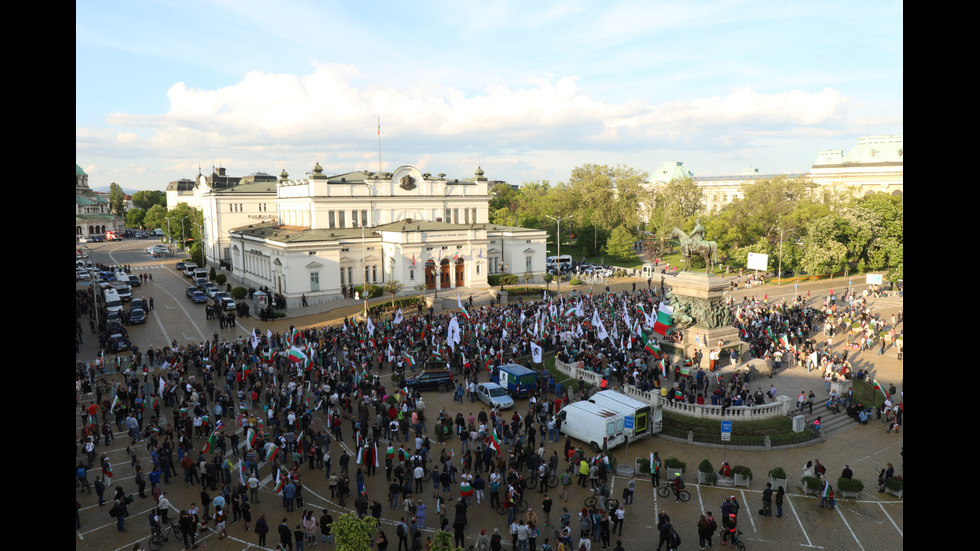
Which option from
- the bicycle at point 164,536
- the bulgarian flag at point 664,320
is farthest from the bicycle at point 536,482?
the bulgarian flag at point 664,320

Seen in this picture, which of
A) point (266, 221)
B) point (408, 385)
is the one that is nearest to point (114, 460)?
point (408, 385)

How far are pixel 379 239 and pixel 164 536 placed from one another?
42585 millimetres

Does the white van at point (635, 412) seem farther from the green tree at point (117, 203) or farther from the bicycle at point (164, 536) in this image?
the green tree at point (117, 203)

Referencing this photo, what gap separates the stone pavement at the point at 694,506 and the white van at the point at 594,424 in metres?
0.85

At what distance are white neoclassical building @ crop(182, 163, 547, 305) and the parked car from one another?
1060 inches

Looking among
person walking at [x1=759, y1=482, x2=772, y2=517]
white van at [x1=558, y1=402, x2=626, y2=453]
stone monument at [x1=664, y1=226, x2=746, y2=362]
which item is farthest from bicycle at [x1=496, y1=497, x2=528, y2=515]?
stone monument at [x1=664, y1=226, x2=746, y2=362]

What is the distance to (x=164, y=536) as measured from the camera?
16562 millimetres

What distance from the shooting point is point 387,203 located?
65875 mm

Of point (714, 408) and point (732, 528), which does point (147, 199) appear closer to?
point (714, 408)

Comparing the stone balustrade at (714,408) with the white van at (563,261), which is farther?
the white van at (563,261)

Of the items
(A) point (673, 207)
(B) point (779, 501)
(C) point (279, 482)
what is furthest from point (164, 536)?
(A) point (673, 207)

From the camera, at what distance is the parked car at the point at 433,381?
92.8 feet

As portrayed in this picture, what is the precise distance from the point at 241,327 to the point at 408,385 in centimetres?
2105

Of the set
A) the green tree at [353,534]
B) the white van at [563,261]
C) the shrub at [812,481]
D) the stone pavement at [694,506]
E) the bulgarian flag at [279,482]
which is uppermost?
the white van at [563,261]
